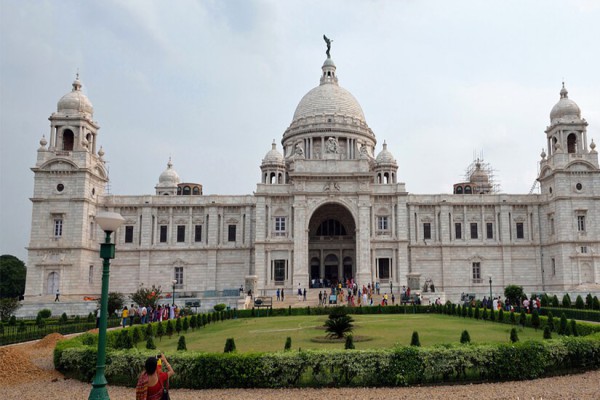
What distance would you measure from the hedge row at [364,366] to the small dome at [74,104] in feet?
142

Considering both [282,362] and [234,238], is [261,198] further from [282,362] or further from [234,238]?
[282,362]

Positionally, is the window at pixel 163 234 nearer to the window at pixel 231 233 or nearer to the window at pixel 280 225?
the window at pixel 231 233

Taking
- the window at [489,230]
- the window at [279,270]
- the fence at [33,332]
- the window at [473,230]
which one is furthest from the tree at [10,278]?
the window at [489,230]

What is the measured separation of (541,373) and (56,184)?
47.3 meters

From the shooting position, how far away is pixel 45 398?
47.1 feet

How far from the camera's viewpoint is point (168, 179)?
7356 cm

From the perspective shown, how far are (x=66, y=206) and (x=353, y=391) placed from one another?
144ft

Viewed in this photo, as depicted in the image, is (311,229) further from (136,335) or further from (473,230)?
(136,335)

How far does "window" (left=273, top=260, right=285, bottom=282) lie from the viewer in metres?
53.6

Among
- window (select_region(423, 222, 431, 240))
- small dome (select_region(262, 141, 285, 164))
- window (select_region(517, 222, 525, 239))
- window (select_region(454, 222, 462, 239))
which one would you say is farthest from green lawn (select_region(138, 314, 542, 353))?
small dome (select_region(262, 141, 285, 164))

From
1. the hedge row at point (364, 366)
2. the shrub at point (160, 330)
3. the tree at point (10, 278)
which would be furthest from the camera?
the tree at point (10, 278)

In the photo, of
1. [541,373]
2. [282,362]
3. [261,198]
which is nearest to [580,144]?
[261,198]

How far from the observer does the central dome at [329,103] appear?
7025cm

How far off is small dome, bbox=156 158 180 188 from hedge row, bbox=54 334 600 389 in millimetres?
58915
